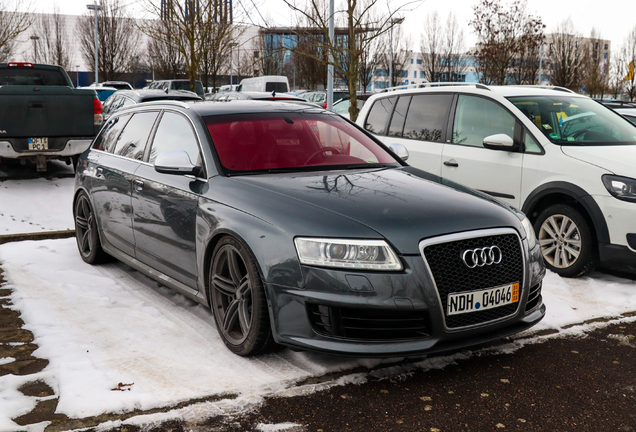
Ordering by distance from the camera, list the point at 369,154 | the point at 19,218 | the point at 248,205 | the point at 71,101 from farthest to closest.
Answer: the point at 71,101 → the point at 19,218 → the point at 369,154 → the point at 248,205

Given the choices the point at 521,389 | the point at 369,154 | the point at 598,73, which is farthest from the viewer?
the point at 598,73

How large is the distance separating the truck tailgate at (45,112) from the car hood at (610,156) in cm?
756

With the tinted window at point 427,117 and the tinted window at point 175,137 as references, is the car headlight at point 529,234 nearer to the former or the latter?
the tinted window at point 175,137

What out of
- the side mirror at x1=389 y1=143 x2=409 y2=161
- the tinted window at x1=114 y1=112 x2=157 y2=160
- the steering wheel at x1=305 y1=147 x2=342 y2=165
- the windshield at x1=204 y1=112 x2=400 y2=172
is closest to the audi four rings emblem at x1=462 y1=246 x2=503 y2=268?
the windshield at x1=204 y1=112 x2=400 y2=172

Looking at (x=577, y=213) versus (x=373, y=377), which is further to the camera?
(x=577, y=213)

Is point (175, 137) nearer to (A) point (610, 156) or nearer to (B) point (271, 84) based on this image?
(A) point (610, 156)

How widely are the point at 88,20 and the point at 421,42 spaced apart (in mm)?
25366

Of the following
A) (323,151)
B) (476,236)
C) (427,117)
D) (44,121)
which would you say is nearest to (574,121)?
(427,117)

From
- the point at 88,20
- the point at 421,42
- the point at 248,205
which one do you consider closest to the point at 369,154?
the point at 248,205

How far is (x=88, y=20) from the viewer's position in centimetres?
5106

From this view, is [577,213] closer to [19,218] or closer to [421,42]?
[19,218]

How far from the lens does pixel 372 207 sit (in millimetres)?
3869

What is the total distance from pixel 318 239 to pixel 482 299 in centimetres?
98

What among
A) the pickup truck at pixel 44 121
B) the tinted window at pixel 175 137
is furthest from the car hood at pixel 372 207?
the pickup truck at pixel 44 121
